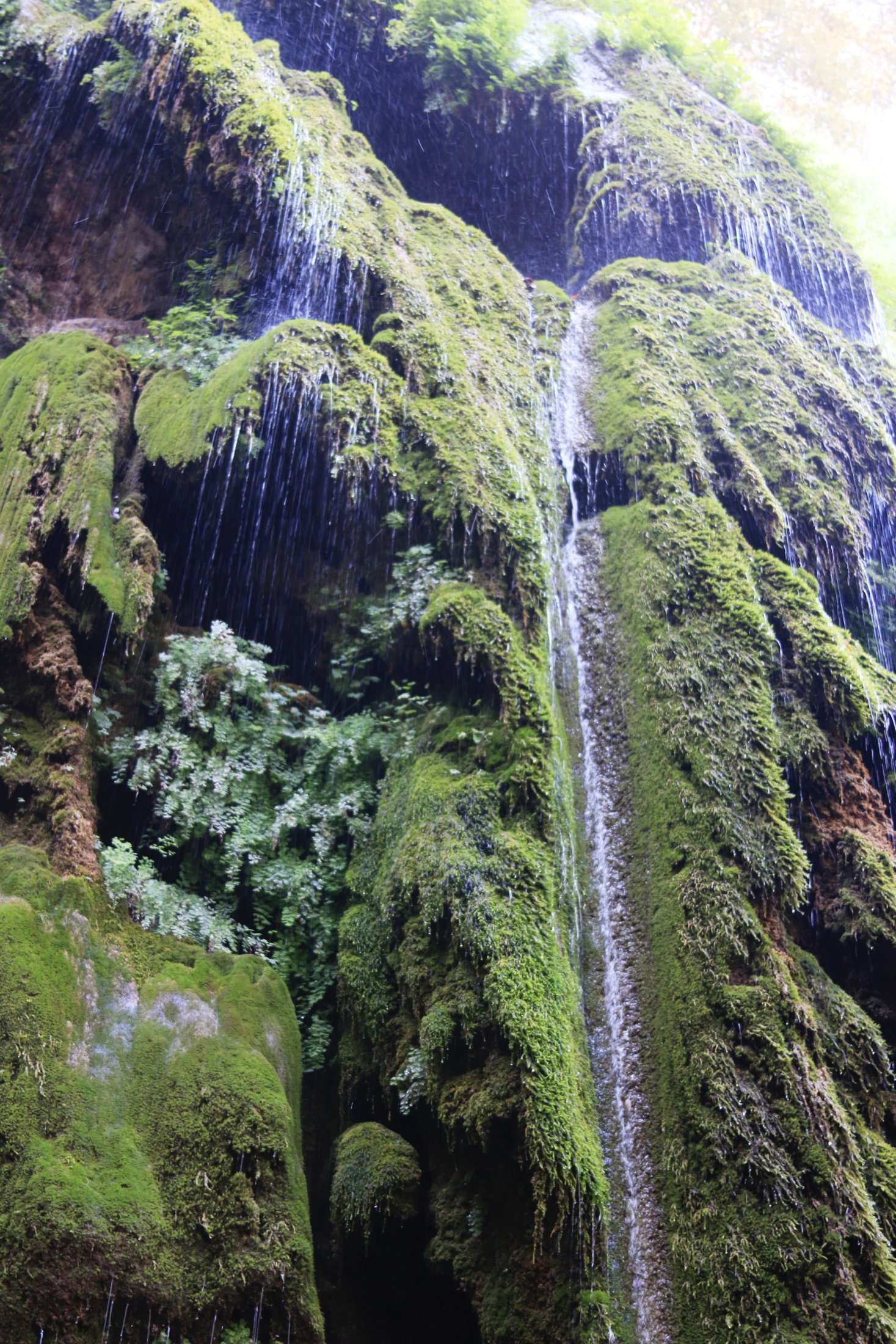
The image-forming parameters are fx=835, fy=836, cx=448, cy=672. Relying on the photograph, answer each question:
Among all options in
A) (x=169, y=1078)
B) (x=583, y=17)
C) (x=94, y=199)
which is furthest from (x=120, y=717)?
(x=583, y=17)

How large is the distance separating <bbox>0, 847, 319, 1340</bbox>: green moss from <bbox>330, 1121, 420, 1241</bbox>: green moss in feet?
1.86

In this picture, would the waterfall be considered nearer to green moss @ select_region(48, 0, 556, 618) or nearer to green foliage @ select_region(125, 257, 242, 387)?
green moss @ select_region(48, 0, 556, 618)

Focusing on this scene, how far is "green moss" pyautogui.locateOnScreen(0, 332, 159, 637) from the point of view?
6902 millimetres

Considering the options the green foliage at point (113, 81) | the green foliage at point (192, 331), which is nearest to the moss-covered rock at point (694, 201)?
the green foliage at point (192, 331)

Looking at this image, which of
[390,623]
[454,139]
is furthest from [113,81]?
[390,623]

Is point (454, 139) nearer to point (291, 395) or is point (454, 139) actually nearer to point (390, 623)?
point (291, 395)

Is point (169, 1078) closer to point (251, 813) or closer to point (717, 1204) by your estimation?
point (251, 813)

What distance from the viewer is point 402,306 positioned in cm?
966

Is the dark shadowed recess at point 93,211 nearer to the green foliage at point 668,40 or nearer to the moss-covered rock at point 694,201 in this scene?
the moss-covered rock at point 694,201

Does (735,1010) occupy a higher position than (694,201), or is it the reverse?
(694,201)

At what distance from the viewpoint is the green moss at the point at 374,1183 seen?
5277 millimetres

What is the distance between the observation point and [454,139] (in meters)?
14.7

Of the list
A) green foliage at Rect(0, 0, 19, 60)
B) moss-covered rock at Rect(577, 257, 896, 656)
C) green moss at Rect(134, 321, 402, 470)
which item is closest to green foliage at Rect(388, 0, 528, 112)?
moss-covered rock at Rect(577, 257, 896, 656)

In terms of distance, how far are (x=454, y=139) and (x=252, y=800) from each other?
13071 millimetres
